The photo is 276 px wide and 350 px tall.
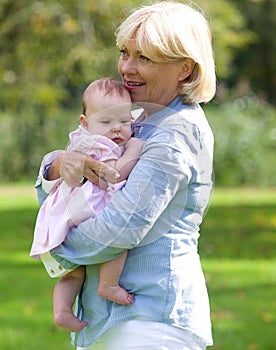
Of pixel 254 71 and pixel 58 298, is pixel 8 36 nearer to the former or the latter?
pixel 58 298

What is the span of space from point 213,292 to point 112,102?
4.96 metres

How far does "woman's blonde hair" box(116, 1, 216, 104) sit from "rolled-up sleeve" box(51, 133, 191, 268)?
0.23 meters

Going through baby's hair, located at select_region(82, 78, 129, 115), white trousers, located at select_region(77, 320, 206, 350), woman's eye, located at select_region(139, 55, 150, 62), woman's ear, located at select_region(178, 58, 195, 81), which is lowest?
white trousers, located at select_region(77, 320, 206, 350)

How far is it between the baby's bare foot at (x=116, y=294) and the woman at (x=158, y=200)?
27mm

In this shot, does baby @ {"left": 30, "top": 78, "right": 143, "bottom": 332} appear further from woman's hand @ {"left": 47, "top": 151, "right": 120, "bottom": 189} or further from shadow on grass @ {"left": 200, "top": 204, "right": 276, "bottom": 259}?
shadow on grass @ {"left": 200, "top": 204, "right": 276, "bottom": 259}

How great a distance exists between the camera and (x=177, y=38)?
2734 mm

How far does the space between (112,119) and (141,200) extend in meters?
0.28

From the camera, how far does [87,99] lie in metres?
2.83

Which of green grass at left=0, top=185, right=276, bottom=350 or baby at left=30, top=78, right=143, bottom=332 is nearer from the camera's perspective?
baby at left=30, top=78, right=143, bottom=332

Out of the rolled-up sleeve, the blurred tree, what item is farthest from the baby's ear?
the blurred tree

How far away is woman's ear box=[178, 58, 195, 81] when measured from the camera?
280 centimetres

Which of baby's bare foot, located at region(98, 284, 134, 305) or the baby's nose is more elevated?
the baby's nose

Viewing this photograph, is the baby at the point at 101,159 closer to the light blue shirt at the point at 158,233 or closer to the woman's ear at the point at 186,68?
the light blue shirt at the point at 158,233

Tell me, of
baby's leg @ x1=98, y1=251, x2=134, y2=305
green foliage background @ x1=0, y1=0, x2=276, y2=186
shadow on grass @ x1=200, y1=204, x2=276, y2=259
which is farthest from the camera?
green foliage background @ x1=0, y1=0, x2=276, y2=186
